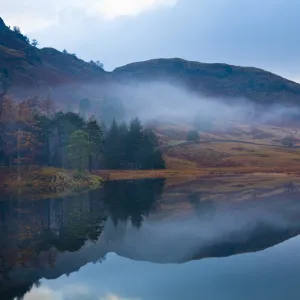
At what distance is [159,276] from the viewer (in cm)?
3209

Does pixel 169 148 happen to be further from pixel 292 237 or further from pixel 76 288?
pixel 76 288

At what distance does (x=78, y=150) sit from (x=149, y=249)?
5968cm

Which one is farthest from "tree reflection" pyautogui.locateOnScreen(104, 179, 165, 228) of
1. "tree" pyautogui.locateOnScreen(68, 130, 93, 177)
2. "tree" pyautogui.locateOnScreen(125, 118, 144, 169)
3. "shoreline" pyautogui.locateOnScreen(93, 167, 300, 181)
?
"tree" pyautogui.locateOnScreen(125, 118, 144, 169)

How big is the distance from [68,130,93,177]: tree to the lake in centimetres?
2386

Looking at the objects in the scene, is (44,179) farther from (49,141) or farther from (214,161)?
(214,161)

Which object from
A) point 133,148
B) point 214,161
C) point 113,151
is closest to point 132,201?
point 113,151

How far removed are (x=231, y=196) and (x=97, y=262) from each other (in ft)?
157

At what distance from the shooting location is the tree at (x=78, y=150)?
3821 inches

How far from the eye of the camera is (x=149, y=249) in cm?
4069

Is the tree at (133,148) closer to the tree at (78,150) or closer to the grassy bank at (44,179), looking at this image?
the tree at (78,150)

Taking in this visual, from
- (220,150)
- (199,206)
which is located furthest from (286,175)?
(199,206)

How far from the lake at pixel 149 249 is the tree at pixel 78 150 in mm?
23859

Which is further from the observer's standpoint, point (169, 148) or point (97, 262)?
point (169, 148)

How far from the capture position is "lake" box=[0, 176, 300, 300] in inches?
1137
